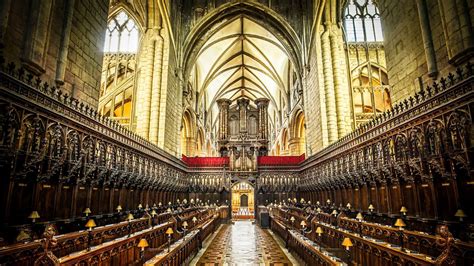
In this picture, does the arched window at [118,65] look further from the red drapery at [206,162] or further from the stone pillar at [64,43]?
the stone pillar at [64,43]

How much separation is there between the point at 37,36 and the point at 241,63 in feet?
87.1

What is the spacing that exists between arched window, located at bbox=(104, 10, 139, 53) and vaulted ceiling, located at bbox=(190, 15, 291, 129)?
18.3 ft

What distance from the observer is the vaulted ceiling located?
940 inches

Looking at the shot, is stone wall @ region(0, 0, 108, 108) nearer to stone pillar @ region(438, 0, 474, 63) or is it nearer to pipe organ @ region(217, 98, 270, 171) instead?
stone pillar @ region(438, 0, 474, 63)

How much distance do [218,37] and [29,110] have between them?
20920 mm

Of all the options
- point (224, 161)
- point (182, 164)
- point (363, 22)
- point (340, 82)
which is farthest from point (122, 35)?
point (363, 22)

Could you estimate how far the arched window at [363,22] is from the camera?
18.7 meters

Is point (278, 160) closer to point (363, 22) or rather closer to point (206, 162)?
point (206, 162)

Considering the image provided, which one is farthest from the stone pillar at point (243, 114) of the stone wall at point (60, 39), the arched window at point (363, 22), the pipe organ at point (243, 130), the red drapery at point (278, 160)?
the stone wall at point (60, 39)

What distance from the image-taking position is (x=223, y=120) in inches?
1228

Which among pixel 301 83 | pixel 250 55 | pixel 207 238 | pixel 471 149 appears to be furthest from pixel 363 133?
pixel 250 55

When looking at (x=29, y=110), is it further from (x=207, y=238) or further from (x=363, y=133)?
(x=363, y=133)

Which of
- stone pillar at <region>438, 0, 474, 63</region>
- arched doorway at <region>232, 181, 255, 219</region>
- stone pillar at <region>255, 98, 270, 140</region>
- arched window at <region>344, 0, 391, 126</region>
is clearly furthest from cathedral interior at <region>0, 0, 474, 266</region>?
arched doorway at <region>232, 181, 255, 219</region>

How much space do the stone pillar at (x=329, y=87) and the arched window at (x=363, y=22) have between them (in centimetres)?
415
